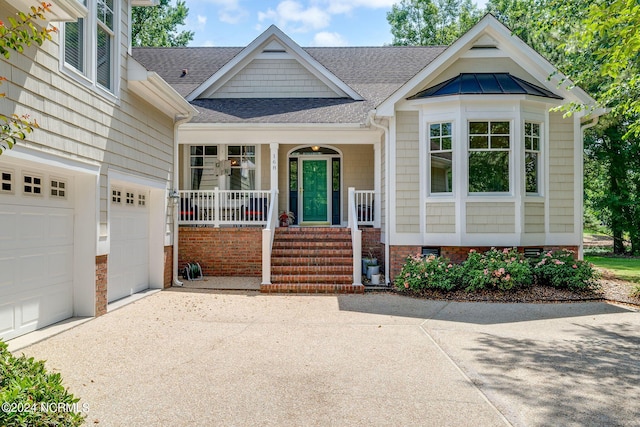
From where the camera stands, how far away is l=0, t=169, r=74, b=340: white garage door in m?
5.38

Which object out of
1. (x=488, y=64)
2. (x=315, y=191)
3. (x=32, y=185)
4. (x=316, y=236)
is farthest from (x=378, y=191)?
(x=32, y=185)

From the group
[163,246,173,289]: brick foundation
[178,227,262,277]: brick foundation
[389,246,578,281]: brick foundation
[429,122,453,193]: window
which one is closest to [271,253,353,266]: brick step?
[389,246,578,281]: brick foundation

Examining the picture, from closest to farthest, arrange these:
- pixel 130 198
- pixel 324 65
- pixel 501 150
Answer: pixel 130 198
pixel 501 150
pixel 324 65

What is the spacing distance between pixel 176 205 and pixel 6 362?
7.45 meters

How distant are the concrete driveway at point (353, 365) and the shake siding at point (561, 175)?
282 centimetres

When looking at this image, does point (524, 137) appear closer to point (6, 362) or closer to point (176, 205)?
point (176, 205)

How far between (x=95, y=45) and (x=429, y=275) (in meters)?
7.52

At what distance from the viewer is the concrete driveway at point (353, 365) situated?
3.65 meters

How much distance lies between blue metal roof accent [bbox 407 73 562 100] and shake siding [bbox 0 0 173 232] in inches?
235

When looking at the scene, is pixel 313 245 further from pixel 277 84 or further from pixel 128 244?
pixel 277 84

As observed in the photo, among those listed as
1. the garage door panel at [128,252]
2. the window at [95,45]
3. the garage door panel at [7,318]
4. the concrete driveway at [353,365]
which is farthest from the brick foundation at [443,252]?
the garage door panel at [7,318]

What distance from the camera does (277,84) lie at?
46.5ft

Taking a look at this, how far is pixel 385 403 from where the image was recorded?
3.85 meters

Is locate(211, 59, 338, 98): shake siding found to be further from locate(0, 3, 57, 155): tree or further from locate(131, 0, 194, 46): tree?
locate(131, 0, 194, 46): tree
